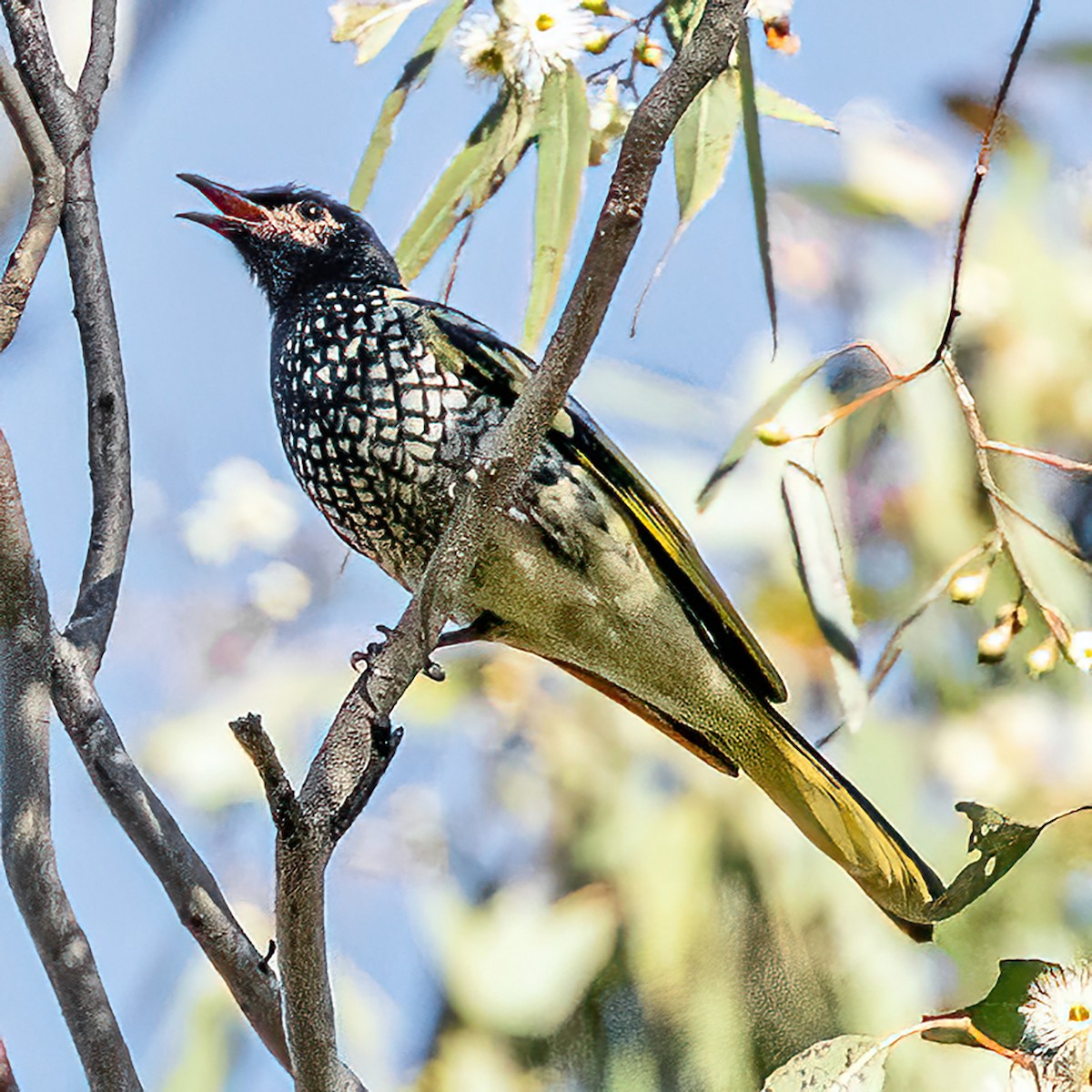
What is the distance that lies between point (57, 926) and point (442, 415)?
0.52 m

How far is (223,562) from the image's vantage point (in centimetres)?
151

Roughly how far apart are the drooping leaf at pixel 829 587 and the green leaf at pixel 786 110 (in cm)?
38

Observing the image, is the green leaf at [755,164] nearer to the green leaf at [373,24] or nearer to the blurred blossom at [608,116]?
the blurred blossom at [608,116]

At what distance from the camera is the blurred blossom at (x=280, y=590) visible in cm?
149

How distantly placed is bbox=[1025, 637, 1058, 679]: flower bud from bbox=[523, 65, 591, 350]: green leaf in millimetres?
543

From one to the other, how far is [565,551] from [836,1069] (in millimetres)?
485

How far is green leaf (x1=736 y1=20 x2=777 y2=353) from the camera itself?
1.29 m

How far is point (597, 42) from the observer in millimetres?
1371

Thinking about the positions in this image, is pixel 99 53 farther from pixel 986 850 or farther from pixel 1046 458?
pixel 986 850

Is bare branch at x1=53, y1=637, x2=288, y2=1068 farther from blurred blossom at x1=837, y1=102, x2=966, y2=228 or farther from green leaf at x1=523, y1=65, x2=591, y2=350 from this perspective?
blurred blossom at x1=837, y1=102, x2=966, y2=228

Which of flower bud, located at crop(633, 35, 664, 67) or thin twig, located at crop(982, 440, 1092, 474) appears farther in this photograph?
flower bud, located at crop(633, 35, 664, 67)

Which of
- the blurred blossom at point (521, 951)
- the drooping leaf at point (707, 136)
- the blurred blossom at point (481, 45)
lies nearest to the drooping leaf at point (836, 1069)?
the blurred blossom at point (521, 951)

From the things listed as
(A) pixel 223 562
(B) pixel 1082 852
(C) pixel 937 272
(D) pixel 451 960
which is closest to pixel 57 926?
(D) pixel 451 960

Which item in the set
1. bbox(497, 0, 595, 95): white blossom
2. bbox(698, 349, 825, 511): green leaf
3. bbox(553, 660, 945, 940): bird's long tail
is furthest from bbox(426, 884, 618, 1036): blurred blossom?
bbox(497, 0, 595, 95): white blossom
